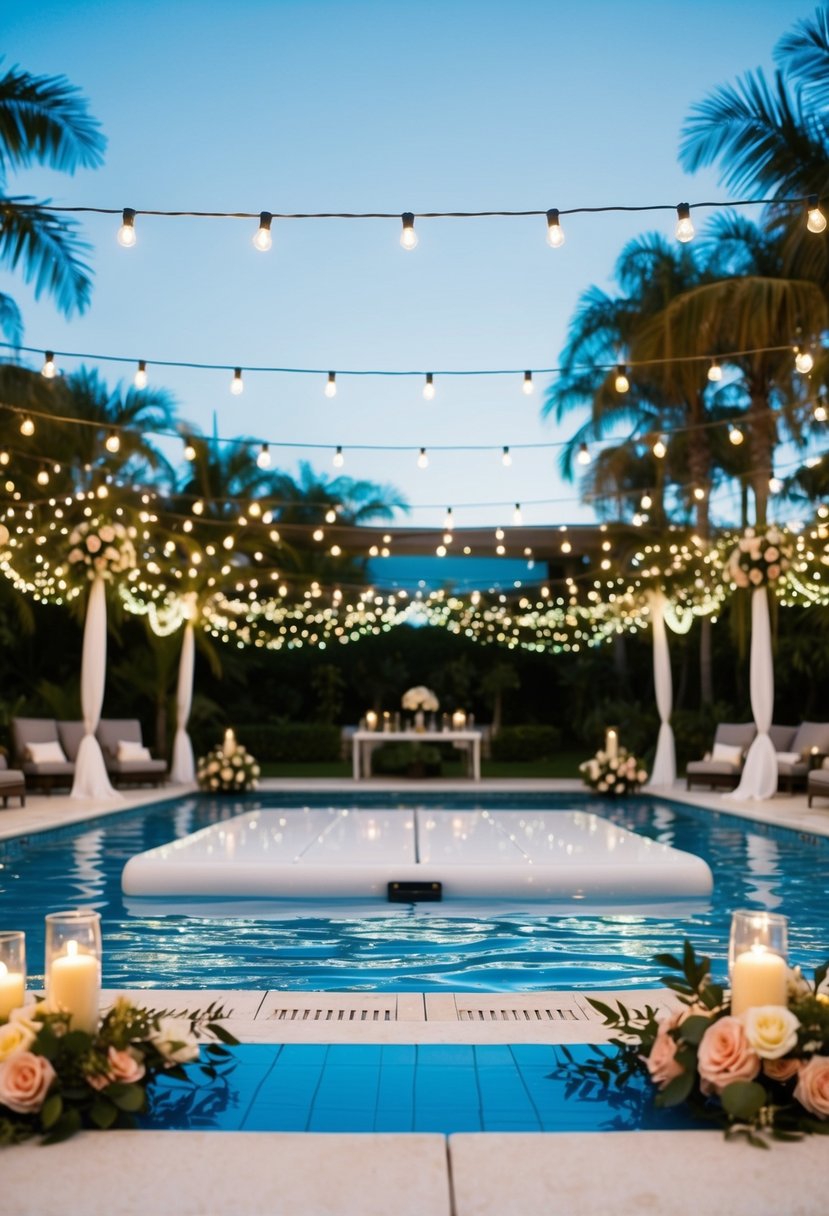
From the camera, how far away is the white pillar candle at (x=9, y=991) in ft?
8.83

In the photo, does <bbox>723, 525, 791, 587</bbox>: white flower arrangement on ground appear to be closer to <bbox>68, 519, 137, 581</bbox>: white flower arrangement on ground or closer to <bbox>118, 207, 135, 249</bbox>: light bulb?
<bbox>68, 519, 137, 581</bbox>: white flower arrangement on ground

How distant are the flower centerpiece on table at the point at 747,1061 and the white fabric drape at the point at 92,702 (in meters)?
11.5

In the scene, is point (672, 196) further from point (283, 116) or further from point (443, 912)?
point (443, 912)

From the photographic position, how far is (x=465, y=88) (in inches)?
521

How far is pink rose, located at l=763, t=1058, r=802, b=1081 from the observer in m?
2.55

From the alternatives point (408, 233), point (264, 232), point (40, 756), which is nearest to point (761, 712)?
point (40, 756)

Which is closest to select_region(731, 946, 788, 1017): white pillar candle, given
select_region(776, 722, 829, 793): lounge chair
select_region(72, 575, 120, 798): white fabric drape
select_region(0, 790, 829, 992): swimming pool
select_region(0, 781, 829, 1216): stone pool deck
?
select_region(0, 781, 829, 1216): stone pool deck

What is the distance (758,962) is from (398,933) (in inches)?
156

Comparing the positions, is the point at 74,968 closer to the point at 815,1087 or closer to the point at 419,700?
the point at 815,1087

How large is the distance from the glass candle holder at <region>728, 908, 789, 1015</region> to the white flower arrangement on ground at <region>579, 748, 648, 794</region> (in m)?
12.0

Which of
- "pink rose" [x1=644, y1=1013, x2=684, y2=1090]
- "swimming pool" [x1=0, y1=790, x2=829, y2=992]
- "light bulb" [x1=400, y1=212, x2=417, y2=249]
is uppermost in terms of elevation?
"light bulb" [x1=400, y1=212, x2=417, y2=249]

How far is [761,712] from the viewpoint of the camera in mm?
13398

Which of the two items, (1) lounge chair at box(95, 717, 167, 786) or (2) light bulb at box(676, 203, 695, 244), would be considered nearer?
(2) light bulb at box(676, 203, 695, 244)

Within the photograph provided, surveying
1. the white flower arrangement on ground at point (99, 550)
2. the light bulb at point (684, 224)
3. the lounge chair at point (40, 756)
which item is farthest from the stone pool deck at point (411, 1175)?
the lounge chair at point (40, 756)
